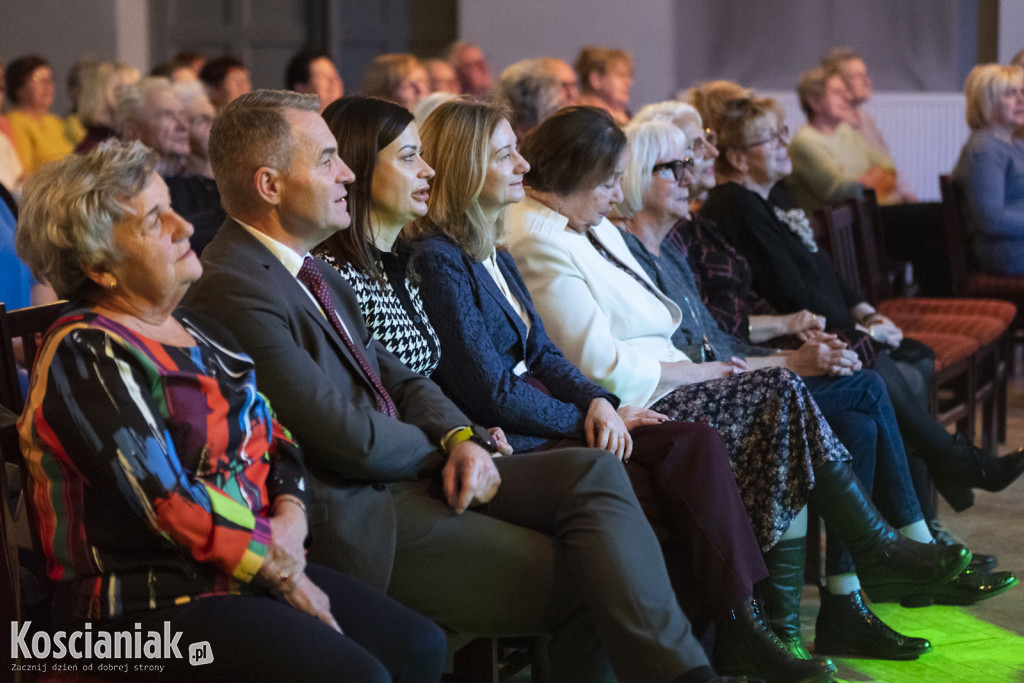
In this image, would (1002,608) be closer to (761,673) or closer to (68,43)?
(761,673)

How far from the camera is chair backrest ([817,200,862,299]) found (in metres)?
3.94

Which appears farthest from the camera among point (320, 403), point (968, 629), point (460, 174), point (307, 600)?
point (968, 629)

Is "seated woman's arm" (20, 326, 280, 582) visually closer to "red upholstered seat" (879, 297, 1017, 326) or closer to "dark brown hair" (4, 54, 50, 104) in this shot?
"red upholstered seat" (879, 297, 1017, 326)

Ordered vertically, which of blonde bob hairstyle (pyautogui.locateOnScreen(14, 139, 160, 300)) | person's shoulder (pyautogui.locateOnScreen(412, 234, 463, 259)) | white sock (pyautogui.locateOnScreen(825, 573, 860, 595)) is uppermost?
blonde bob hairstyle (pyautogui.locateOnScreen(14, 139, 160, 300))

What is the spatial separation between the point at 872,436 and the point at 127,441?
185cm

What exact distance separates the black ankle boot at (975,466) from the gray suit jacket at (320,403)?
68.6 inches

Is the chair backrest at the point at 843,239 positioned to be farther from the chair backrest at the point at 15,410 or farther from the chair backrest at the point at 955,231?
the chair backrest at the point at 15,410

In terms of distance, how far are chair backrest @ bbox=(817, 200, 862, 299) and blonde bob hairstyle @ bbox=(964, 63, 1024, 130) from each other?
123 cm

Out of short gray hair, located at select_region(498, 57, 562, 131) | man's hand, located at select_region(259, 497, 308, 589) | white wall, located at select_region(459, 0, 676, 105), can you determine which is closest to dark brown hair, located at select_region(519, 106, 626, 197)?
man's hand, located at select_region(259, 497, 308, 589)

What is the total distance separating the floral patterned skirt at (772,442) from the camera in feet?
7.98

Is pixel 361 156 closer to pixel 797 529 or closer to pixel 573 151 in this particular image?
pixel 573 151

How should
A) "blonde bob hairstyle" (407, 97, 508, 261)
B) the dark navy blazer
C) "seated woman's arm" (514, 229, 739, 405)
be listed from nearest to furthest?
1. the dark navy blazer
2. "blonde bob hairstyle" (407, 97, 508, 261)
3. "seated woman's arm" (514, 229, 739, 405)

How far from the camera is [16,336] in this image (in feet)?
6.15

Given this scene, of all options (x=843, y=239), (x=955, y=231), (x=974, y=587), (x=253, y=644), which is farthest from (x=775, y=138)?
(x=253, y=644)
